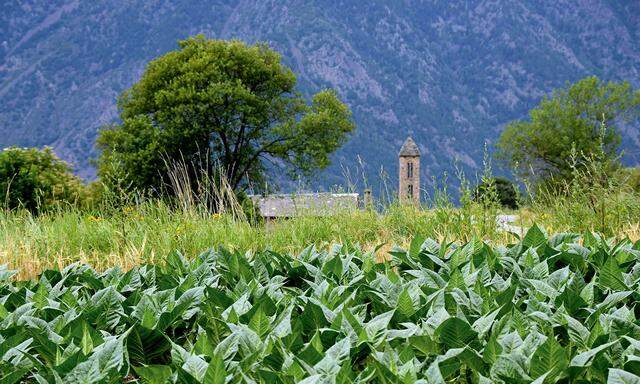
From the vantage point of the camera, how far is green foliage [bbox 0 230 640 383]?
1.76m

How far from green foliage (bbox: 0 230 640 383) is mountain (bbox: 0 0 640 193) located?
154892 mm

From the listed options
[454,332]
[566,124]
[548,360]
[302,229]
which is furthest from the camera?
[566,124]

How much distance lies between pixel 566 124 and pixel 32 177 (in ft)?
110

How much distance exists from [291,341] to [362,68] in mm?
187549

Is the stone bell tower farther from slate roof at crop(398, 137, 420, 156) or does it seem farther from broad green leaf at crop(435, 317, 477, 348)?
broad green leaf at crop(435, 317, 477, 348)

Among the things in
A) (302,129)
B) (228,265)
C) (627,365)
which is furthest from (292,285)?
(302,129)

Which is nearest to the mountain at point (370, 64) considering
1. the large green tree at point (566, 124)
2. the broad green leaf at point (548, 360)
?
the large green tree at point (566, 124)

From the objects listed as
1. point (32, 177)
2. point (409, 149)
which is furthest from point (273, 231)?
point (409, 149)

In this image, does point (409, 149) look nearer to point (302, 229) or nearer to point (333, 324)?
point (302, 229)

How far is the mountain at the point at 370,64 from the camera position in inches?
6683

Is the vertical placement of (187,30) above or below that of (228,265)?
above

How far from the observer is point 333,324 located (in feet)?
7.01

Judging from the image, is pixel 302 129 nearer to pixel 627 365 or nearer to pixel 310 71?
pixel 627 365

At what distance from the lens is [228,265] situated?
3217mm
